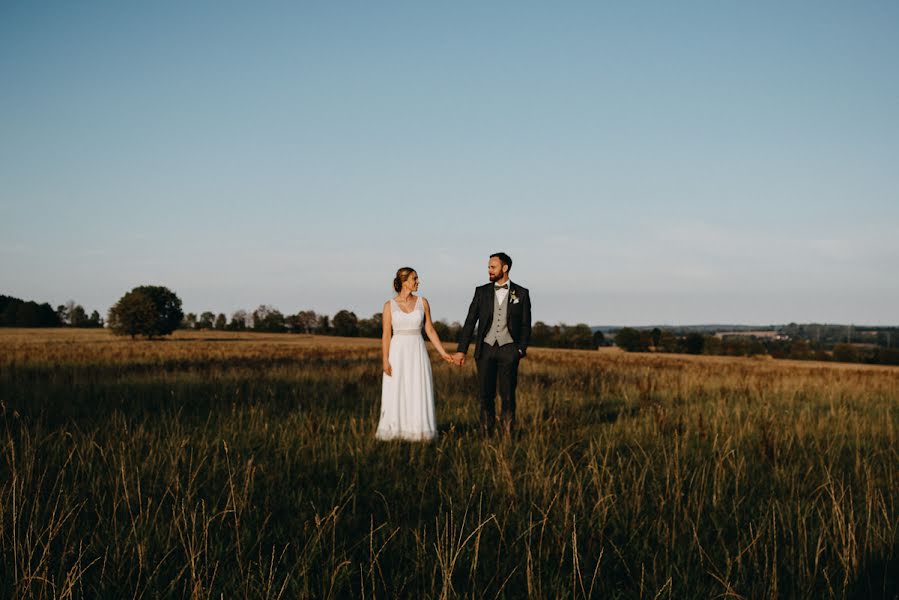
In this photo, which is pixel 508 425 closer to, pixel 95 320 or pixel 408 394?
pixel 408 394

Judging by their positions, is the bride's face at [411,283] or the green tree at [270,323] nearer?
the bride's face at [411,283]

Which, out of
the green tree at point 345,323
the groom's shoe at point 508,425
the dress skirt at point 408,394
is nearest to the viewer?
the groom's shoe at point 508,425

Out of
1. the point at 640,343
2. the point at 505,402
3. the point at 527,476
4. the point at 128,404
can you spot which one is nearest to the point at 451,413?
the point at 505,402

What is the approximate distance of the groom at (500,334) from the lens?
7359mm

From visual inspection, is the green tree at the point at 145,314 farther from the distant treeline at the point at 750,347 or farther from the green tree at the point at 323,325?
the distant treeline at the point at 750,347

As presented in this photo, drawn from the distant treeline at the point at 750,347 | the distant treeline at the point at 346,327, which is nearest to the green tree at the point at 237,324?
the distant treeline at the point at 346,327

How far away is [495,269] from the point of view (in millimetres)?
7324

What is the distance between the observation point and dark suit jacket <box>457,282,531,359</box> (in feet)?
24.2

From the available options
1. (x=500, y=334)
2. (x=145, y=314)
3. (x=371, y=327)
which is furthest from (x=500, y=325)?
(x=371, y=327)

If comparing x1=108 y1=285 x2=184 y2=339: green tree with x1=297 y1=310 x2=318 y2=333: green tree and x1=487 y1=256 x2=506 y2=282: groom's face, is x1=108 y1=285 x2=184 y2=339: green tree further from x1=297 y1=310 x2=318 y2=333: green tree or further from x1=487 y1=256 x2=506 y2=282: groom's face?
x1=487 y1=256 x2=506 y2=282: groom's face

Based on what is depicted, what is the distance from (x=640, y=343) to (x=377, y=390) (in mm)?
58663

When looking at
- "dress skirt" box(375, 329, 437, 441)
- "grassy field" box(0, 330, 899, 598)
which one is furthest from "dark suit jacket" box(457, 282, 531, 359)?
"grassy field" box(0, 330, 899, 598)

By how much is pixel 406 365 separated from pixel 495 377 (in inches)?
49.1

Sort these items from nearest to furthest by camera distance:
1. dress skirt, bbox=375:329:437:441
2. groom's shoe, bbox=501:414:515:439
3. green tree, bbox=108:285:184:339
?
groom's shoe, bbox=501:414:515:439 → dress skirt, bbox=375:329:437:441 → green tree, bbox=108:285:184:339
